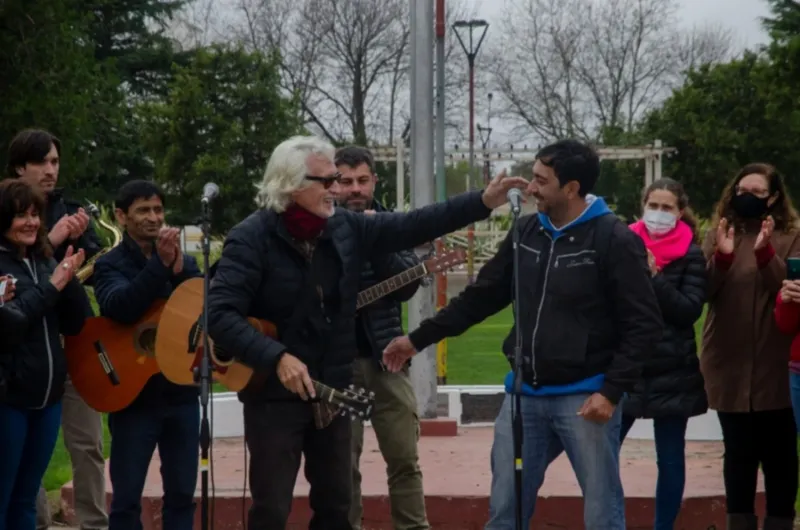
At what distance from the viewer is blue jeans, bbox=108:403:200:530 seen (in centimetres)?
604

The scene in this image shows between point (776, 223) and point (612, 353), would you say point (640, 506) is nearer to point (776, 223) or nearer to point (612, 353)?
point (776, 223)

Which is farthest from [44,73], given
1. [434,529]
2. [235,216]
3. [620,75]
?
[620,75]

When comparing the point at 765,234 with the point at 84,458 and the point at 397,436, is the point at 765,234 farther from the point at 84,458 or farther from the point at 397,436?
the point at 84,458

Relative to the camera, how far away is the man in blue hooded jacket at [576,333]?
17.3 feet

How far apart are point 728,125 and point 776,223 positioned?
30265 millimetres

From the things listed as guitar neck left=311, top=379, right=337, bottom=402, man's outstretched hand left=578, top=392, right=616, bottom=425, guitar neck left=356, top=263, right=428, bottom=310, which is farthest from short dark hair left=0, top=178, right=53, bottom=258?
man's outstretched hand left=578, top=392, right=616, bottom=425

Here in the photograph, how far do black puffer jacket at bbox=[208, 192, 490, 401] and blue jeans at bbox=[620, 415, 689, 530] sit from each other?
1.86 m

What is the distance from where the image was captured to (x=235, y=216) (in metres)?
32.1

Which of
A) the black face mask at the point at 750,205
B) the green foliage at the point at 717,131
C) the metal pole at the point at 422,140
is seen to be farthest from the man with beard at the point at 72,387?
the green foliage at the point at 717,131

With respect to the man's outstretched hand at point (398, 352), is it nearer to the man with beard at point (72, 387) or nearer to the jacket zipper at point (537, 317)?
the jacket zipper at point (537, 317)

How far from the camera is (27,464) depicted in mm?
5918

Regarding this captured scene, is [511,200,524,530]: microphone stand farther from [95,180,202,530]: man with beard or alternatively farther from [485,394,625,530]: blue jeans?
[95,180,202,530]: man with beard

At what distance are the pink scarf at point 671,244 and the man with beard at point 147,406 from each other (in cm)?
234

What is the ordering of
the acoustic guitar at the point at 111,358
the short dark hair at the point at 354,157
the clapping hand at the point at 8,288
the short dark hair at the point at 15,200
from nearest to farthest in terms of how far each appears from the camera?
the clapping hand at the point at 8,288 < the short dark hair at the point at 15,200 < the acoustic guitar at the point at 111,358 < the short dark hair at the point at 354,157
